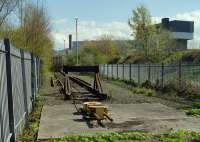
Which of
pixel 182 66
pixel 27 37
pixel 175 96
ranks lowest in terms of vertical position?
pixel 175 96

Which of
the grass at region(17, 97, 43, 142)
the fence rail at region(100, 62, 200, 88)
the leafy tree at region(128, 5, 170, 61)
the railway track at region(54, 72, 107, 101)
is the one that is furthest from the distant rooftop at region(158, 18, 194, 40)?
the grass at region(17, 97, 43, 142)

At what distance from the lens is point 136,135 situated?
8.88 m

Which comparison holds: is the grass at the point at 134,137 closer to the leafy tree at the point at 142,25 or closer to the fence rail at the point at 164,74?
the fence rail at the point at 164,74

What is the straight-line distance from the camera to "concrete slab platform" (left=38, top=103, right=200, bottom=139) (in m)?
9.77

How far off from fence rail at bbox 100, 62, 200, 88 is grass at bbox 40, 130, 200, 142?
Answer: 11.3 meters

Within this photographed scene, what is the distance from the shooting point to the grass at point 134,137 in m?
8.51

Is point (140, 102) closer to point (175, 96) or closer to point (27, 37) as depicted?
point (175, 96)

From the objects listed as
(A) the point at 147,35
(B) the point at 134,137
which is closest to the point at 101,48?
(A) the point at 147,35

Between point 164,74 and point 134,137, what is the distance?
16.7 meters

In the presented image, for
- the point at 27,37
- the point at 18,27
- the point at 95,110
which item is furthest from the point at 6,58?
the point at 27,37

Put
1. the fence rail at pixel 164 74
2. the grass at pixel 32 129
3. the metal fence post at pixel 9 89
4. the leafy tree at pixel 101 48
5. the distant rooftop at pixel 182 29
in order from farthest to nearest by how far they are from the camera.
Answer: the distant rooftop at pixel 182 29 < the leafy tree at pixel 101 48 < the fence rail at pixel 164 74 < the grass at pixel 32 129 < the metal fence post at pixel 9 89

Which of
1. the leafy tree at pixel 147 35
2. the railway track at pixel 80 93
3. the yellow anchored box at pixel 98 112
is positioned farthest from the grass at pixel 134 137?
the leafy tree at pixel 147 35

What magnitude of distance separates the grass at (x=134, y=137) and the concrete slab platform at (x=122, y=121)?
22.9 inches

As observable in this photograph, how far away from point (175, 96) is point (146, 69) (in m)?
9.60
